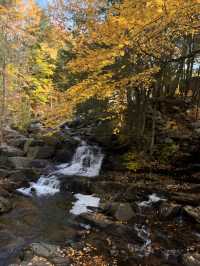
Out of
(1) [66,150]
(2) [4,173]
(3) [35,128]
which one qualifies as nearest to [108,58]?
(2) [4,173]

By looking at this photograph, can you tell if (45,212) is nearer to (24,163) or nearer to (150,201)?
(150,201)

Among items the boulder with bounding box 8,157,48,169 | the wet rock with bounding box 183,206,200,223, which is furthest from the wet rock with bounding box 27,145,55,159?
the wet rock with bounding box 183,206,200,223

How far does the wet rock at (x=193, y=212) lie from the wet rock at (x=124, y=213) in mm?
1915

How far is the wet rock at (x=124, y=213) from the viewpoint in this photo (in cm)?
1093

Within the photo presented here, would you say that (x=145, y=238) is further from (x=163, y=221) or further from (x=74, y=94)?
(x=74, y=94)

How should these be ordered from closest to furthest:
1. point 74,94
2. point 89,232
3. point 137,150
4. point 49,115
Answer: point 74,94 < point 89,232 < point 49,115 < point 137,150

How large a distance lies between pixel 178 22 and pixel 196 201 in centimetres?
712

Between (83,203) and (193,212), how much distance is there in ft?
14.8

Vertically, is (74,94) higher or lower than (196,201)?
higher

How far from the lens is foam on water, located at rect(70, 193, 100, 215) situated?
12094 millimetres

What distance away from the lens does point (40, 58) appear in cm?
3453

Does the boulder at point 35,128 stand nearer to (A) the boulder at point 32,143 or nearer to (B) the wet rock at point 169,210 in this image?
(A) the boulder at point 32,143

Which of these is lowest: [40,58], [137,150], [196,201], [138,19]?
[196,201]

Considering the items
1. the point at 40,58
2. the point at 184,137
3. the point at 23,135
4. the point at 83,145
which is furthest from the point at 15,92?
the point at 184,137
